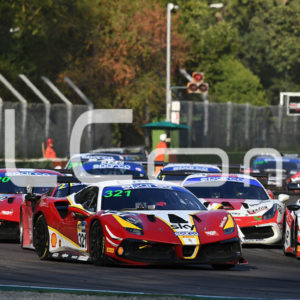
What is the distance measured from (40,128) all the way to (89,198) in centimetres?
2551

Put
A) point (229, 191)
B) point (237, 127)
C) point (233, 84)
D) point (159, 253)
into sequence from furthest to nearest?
A: point (233, 84)
point (237, 127)
point (229, 191)
point (159, 253)

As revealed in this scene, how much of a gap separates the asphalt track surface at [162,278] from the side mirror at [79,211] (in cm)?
59

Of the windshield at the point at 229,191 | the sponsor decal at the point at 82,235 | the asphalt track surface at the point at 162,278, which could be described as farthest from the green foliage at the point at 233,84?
the sponsor decal at the point at 82,235

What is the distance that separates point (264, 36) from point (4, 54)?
32.6m

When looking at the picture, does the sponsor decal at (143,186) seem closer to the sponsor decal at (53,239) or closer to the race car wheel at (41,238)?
the sponsor decal at (53,239)

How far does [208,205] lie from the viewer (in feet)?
57.9

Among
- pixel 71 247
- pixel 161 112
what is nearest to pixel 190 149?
pixel 161 112

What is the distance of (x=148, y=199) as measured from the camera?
14.1 metres

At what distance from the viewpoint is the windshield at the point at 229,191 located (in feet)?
61.2

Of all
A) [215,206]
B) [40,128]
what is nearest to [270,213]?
[215,206]

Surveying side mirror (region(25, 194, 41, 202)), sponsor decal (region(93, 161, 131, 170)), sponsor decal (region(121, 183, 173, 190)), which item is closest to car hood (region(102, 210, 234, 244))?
sponsor decal (region(121, 183, 173, 190))

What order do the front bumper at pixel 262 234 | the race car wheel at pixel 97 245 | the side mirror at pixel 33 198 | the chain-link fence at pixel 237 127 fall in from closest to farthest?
the race car wheel at pixel 97 245, the side mirror at pixel 33 198, the front bumper at pixel 262 234, the chain-link fence at pixel 237 127

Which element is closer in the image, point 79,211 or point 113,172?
point 79,211

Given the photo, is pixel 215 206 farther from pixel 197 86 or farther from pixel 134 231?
pixel 197 86
